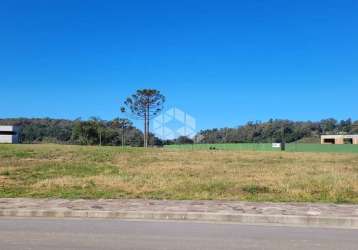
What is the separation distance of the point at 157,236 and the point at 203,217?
99.4 inches

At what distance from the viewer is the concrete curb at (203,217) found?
11.0 meters

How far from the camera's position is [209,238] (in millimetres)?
A: 9047

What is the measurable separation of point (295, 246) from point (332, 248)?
57cm

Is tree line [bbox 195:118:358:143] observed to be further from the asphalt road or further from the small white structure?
the asphalt road

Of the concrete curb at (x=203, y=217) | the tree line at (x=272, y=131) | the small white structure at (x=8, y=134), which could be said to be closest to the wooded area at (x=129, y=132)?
the tree line at (x=272, y=131)

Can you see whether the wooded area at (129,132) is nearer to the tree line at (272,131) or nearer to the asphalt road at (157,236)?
the tree line at (272,131)

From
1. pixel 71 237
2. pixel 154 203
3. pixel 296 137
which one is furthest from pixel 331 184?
pixel 296 137

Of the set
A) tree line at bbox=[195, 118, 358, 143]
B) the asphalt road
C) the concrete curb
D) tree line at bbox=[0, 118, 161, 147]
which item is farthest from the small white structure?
the asphalt road

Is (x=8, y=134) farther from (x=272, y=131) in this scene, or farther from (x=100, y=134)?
(x=272, y=131)

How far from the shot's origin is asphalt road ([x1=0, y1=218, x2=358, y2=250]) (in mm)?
8258

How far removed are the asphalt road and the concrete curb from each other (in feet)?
1.99

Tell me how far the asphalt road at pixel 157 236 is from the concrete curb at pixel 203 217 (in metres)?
0.61

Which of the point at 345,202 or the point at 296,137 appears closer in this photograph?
the point at 345,202

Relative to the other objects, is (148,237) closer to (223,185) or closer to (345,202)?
(345,202)
